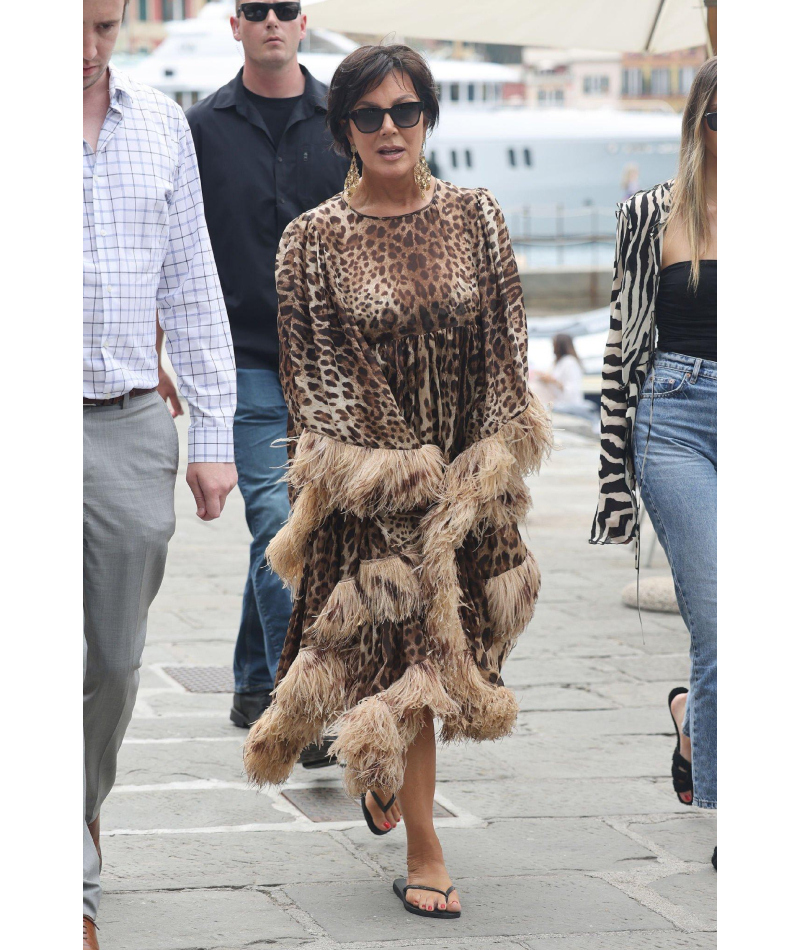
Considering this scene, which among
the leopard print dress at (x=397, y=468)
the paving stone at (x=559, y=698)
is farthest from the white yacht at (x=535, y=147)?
the leopard print dress at (x=397, y=468)

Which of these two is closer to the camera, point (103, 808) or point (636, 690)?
point (103, 808)

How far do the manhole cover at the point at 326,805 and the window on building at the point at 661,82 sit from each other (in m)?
77.4

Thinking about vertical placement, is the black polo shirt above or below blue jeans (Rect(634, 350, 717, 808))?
above

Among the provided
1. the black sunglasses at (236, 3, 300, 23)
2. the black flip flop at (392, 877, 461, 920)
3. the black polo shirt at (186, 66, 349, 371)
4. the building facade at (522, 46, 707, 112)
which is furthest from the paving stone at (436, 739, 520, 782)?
the building facade at (522, 46, 707, 112)

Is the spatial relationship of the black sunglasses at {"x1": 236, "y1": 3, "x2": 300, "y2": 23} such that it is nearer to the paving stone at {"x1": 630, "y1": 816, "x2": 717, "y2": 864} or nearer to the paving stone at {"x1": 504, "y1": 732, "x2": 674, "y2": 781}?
the paving stone at {"x1": 504, "y1": 732, "x2": 674, "y2": 781}

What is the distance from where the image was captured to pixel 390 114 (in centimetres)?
341

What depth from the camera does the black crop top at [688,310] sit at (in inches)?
142

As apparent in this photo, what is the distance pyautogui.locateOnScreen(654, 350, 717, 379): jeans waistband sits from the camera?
3596mm

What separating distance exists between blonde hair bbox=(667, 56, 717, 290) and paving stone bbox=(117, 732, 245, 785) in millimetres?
1999

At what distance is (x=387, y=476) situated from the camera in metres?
3.37

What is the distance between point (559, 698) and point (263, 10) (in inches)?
102
